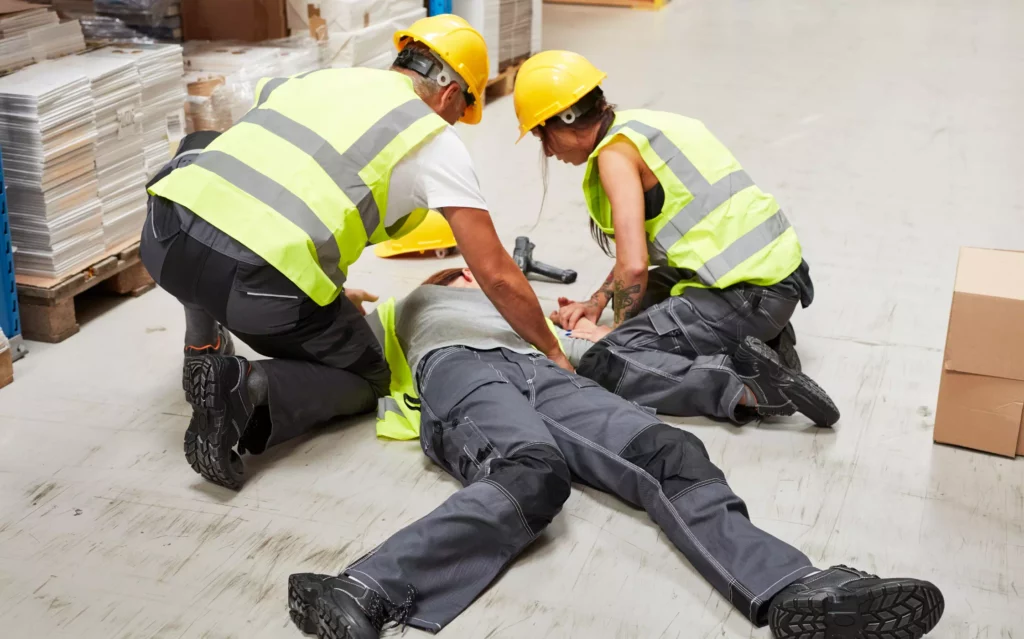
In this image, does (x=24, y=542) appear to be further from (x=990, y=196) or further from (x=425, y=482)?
(x=990, y=196)

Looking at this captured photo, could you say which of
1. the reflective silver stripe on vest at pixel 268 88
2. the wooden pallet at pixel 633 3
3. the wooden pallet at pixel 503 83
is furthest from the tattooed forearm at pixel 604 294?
the wooden pallet at pixel 633 3

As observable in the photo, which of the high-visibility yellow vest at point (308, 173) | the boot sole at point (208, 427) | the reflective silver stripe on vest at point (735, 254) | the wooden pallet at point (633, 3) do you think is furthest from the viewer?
the wooden pallet at point (633, 3)

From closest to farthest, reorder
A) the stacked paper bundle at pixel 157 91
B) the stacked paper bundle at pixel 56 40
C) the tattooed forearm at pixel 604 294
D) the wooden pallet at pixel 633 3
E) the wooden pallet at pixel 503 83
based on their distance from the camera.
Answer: the tattooed forearm at pixel 604 294 → the stacked paper bundle at pixel 56 40 → the stacked paper bundle at pixel 157 91 → the wooden pallet at pixel 503 83 → the wooden pallet at pixel 633 3

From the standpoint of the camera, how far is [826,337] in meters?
3.73

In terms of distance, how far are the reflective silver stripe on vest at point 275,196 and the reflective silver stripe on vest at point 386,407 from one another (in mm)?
493

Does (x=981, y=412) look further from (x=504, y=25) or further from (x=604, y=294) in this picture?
(x=504, y=25)

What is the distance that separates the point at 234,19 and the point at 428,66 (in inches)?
107

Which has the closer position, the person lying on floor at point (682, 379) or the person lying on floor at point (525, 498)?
Result: the person lying on floor at point (525, 498)

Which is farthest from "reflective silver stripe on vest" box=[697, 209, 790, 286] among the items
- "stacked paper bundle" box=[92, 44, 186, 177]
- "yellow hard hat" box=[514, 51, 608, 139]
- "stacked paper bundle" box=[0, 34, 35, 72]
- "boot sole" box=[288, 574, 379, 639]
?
"stacked paper bundle" box=[0, 34, 35, 72]

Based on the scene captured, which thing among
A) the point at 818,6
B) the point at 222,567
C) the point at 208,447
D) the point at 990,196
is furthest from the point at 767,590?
the point at 818,6

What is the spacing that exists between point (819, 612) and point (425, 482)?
109cm

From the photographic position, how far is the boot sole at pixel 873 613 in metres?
2.09

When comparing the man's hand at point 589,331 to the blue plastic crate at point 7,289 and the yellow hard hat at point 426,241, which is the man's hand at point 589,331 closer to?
the yellow hard hat at point 426,241

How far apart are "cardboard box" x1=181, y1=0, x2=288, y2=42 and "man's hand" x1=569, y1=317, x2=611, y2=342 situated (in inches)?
112
